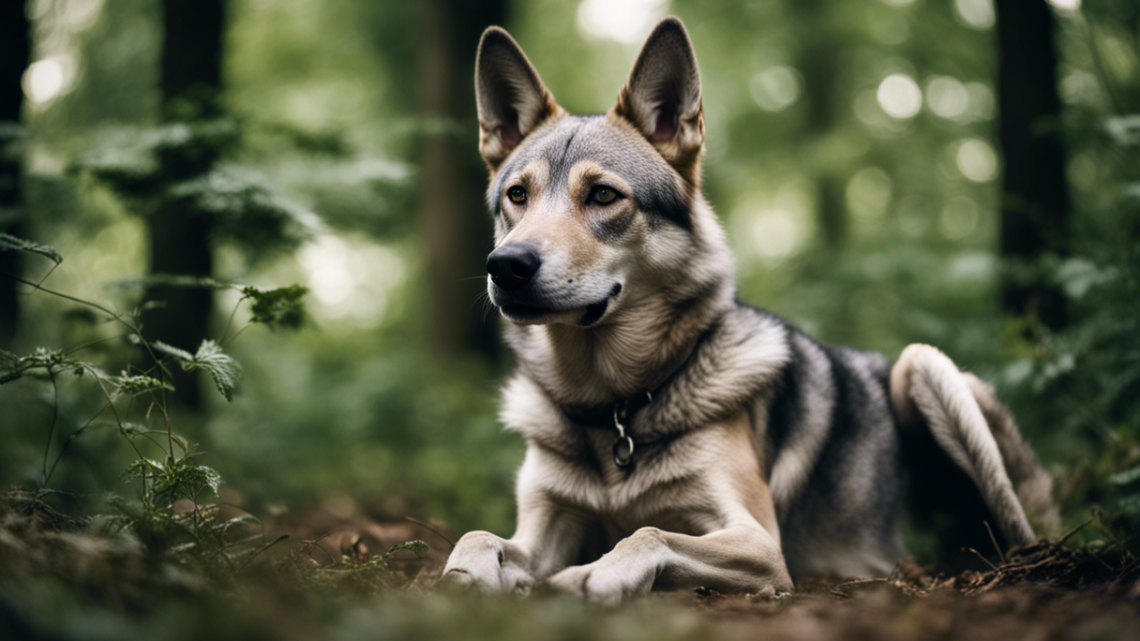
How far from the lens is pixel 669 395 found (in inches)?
117

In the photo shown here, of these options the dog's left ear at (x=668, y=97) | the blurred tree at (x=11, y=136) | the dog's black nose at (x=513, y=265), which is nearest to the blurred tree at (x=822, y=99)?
the dog's left ear at (x=668, y=97)

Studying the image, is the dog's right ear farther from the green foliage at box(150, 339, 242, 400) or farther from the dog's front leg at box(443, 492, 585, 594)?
the dog's front leg at box(443, 492, 585, 594)

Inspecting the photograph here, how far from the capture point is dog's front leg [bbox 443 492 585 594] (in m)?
2.29

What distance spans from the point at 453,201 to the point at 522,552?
668 cm

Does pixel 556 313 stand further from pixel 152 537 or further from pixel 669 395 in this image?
pixel 152 537

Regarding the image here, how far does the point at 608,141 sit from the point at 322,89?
12383mm

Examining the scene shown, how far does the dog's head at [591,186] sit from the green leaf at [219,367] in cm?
98

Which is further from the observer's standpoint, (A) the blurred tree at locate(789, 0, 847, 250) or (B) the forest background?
(A) the blurred tree at locate(789, 0, 847, 250)

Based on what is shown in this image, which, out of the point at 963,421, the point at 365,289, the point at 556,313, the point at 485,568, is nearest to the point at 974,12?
the point at 963,421

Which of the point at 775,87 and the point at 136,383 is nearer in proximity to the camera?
the point at 136,383

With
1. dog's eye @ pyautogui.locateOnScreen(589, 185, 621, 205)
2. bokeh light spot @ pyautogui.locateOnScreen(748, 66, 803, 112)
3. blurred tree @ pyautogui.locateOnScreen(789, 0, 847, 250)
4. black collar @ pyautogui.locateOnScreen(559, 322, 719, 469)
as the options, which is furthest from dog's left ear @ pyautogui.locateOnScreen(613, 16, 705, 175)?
bokeh light spot @ pyautogui.locateOnScreen(748, 66, 803, 112)

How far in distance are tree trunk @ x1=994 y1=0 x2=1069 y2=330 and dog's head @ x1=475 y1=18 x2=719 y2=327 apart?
3.20 metres

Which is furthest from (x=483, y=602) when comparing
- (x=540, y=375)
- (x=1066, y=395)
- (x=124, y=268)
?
(x=124, y=268)

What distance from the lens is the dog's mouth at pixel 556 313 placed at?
268cm
